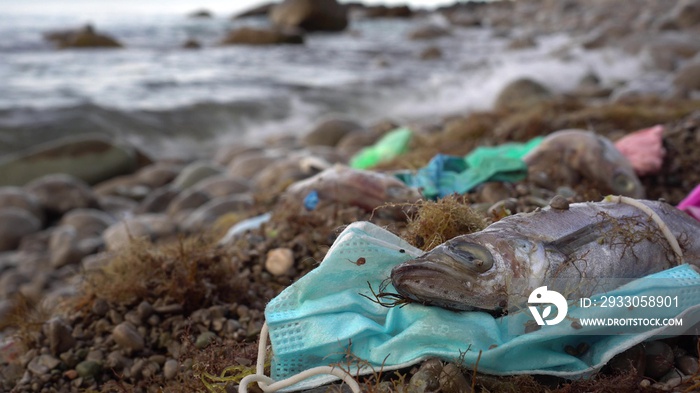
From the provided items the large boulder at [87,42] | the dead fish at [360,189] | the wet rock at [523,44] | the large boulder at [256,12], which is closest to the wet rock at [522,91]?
the dead fish at [360,189]

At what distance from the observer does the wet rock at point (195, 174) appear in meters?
8.44

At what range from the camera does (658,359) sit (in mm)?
2275

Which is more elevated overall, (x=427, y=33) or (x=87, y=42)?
(x=87, y=42)

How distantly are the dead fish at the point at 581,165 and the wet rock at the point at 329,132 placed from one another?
216 inches

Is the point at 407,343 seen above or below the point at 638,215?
below

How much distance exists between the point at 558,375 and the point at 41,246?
6.15 m

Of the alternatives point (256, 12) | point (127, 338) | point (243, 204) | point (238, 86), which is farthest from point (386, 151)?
point (256, 12)

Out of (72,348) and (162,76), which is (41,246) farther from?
(162,76)

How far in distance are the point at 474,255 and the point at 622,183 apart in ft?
7.70

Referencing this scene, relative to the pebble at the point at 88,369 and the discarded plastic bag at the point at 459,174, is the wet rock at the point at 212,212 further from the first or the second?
the pebble at the point at 88,369

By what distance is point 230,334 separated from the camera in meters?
3.00

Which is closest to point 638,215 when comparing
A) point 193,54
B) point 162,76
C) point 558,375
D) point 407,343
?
point 558,375

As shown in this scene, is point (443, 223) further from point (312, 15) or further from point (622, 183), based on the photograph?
point (312, 15)

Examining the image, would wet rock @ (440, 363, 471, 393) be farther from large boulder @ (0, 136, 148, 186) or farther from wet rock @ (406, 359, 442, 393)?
large boulder @ (0, 136, 148, 186)
